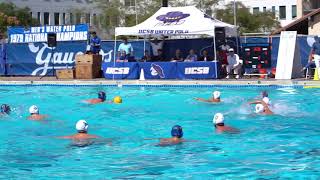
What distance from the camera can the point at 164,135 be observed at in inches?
550

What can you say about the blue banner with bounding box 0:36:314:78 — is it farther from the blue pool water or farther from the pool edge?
the blue pool water

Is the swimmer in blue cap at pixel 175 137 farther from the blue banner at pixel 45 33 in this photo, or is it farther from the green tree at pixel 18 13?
the green tree at pixel 18 13

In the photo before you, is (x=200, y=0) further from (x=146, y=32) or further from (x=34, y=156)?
(x=34, y=156)

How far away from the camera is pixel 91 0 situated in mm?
96438

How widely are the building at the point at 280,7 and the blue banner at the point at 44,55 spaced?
6396 cm

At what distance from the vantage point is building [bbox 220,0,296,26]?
306 ft

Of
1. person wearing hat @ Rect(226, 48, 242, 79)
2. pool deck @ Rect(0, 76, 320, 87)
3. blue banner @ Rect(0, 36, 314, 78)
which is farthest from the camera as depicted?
blue banner @ Rect(0, 36, 314, 78)

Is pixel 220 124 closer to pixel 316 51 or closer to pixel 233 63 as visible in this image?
A: pixel 233 63

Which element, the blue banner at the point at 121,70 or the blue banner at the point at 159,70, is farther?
the blue banner at the point at 121,70

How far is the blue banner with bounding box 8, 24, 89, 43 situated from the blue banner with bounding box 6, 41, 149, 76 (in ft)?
0.87

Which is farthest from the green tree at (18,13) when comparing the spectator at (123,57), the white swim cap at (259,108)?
the white swim cap at (259,108)

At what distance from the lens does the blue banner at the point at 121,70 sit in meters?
28.4

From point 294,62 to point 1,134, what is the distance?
15.4 metres

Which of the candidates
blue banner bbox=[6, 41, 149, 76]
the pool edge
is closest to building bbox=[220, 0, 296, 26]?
blue banner bbox=[6, 41, 149, 76]
